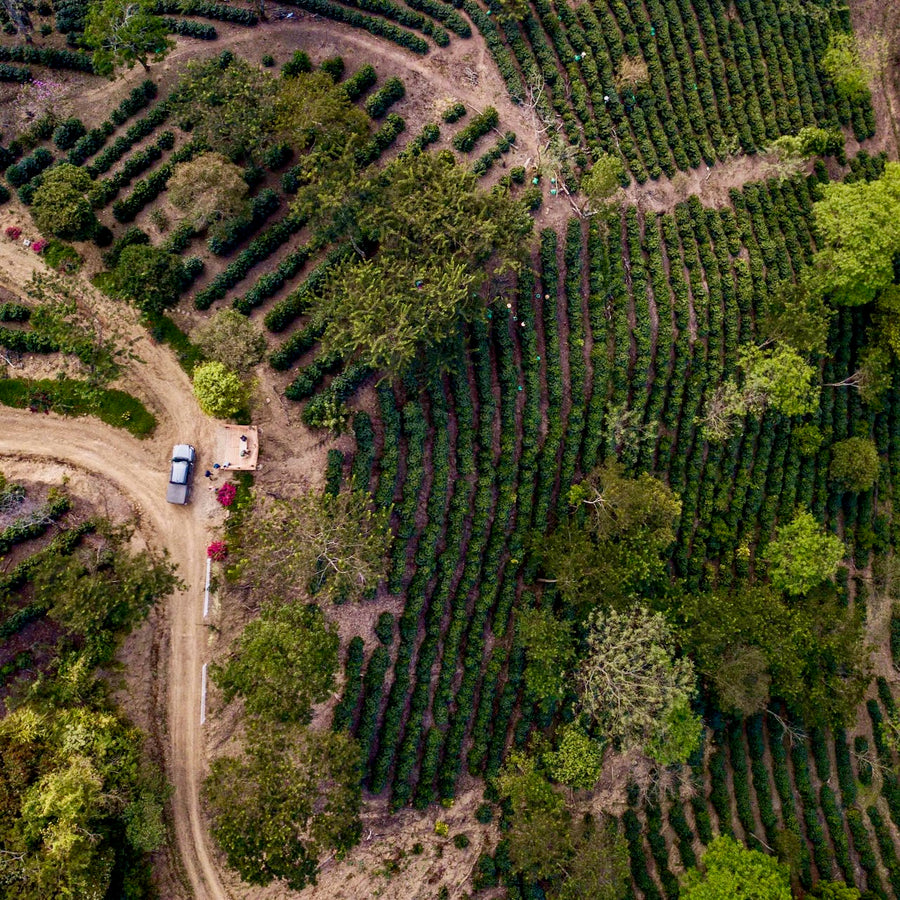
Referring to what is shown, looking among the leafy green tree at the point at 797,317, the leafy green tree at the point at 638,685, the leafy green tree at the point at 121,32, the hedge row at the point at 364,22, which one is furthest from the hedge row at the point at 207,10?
the leafy green tree at the point at 638,685

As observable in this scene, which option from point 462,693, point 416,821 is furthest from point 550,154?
point 416,821

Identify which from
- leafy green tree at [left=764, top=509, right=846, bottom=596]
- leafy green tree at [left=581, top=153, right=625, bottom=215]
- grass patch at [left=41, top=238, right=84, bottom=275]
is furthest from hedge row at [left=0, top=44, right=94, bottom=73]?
leafy green tree at [left=764, top=509, right=846, bottom=596]

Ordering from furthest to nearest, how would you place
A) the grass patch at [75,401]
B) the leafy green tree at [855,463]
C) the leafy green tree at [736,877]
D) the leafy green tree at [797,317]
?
the leafy green tree at [855,463] → the leafy green tree at [797,317] → the grass patch at [75,401] → the leafy green tree at [736,877]

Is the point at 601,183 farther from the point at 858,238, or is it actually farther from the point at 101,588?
the point at 101,588

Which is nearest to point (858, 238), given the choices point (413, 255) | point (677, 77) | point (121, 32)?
point (677, 77)

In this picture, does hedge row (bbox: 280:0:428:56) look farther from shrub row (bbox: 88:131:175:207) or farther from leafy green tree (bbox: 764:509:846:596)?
leafy green tree (bbox: 764:509:846:596)

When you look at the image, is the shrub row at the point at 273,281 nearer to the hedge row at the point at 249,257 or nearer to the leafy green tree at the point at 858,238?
the hedge row at the point at 249,257

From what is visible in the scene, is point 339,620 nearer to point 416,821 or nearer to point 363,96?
point 416,821
